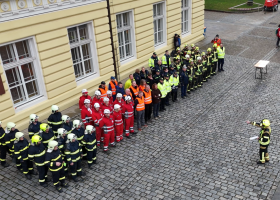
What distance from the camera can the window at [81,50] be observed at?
44.0ft

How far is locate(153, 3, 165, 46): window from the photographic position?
18.3 m

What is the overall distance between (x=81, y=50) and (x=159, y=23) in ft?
22.9

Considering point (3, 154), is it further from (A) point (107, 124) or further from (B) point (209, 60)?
(B) point (209, 60)

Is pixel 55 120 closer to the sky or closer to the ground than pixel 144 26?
closer to the ground

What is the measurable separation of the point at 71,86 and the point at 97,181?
19.2ft

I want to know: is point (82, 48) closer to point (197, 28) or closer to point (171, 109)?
point (171, 109)

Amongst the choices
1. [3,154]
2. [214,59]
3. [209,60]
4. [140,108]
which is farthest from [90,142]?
[214,59]

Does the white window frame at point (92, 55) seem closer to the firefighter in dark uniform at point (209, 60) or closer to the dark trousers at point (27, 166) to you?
the dark trousers at point (27, 166)

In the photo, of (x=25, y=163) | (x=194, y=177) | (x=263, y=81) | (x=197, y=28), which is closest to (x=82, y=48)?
(x=25, y=163)

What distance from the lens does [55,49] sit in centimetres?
1241

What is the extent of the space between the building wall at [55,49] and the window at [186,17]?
8440 millimetres

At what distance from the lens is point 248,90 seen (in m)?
14.5

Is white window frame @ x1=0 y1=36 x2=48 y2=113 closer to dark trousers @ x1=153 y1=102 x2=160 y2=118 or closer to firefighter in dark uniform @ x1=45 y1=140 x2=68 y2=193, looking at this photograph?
firefighter in dark uniform @ x1=45 y1=140 x2=68 y2=193

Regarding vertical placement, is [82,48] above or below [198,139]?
above
